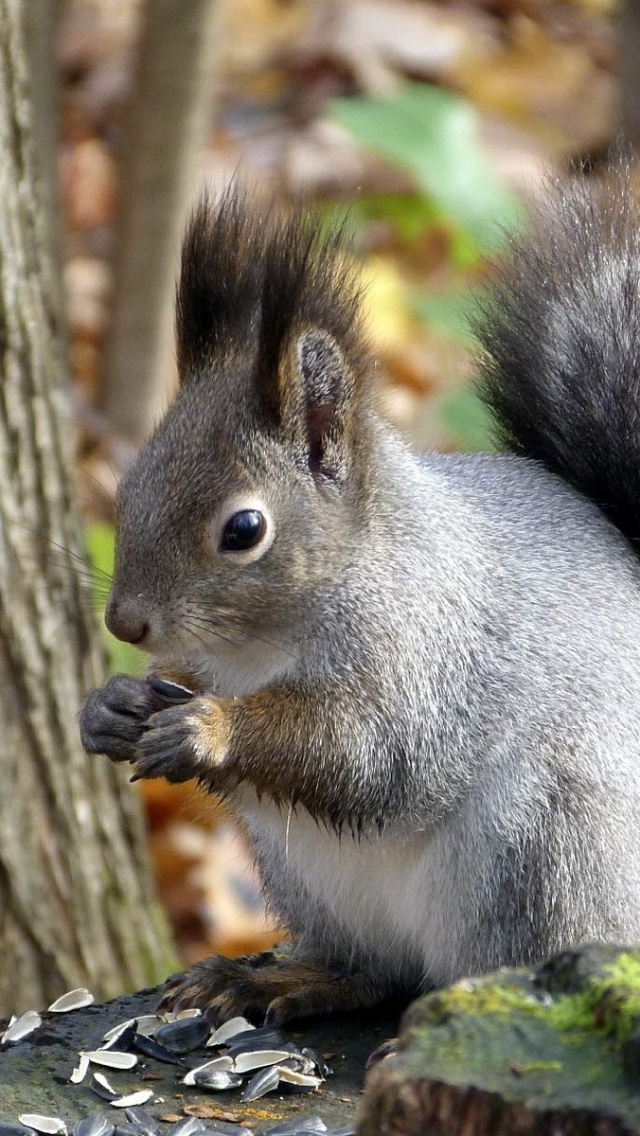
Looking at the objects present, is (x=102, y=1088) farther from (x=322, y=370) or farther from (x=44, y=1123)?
(x=322, y=370)

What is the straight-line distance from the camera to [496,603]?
167cm

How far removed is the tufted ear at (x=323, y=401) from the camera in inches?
63.9

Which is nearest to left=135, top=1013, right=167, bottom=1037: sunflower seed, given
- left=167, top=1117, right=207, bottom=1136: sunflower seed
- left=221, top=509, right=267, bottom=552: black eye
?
left=167, top=1117, right=207, bottom=1136: sunflower seed

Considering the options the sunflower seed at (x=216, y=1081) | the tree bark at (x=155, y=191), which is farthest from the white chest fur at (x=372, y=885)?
the tree bark at (x=155, y=191)

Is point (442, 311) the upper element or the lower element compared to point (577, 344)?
upper

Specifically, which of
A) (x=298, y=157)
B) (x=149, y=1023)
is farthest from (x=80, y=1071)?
(x=298, y=157)

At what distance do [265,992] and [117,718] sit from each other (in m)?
0.36

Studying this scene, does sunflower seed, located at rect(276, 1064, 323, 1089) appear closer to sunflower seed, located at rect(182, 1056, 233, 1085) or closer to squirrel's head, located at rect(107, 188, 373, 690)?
sunflower seed, located at rect(182, 1056, 233, 1085)

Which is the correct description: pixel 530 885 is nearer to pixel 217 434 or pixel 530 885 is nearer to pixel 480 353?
pixel 217 434

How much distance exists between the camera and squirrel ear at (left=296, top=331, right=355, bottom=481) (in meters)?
1.62

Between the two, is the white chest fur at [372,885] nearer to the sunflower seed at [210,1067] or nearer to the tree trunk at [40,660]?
the sunflower seed at [210,1067]

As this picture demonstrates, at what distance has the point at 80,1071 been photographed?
62.1 inches

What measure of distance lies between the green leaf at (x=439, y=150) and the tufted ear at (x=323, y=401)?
1.99m

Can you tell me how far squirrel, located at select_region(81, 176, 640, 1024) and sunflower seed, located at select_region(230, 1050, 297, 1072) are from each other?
4.4 inches
